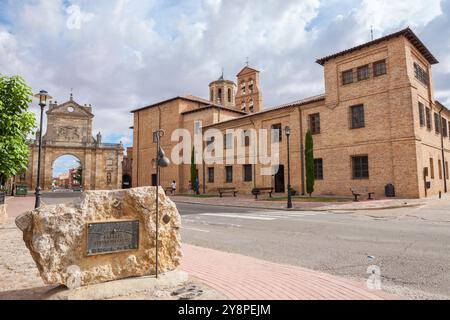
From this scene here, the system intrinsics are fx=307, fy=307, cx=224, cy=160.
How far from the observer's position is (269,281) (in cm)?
442

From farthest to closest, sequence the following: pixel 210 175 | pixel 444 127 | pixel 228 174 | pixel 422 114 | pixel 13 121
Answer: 1. pixel 210 175
2. pixel 228 174
3. pixel 444 127
4. pixel 422 114
5. pixel 13 121

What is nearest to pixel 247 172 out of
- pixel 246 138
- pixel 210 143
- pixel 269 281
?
pixel 246 138

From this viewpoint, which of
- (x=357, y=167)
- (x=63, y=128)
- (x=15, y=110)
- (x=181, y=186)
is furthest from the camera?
(x=63, y=128)

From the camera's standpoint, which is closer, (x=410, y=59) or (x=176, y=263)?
(x=176, y=263)

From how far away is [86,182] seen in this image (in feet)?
183

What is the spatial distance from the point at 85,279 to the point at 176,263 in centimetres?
121

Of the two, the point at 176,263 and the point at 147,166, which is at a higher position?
the point at 147,166

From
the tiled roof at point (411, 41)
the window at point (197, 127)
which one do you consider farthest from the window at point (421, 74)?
the window at point (197, 127)

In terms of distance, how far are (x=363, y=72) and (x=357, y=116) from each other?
10.4 ft

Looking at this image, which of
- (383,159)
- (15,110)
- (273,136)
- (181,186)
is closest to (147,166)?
(181,186)

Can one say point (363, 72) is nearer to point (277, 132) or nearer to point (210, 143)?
point (277, 132)

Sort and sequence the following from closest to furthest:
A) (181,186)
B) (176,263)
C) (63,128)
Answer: (176,263)
(181,186)
(63,128)
